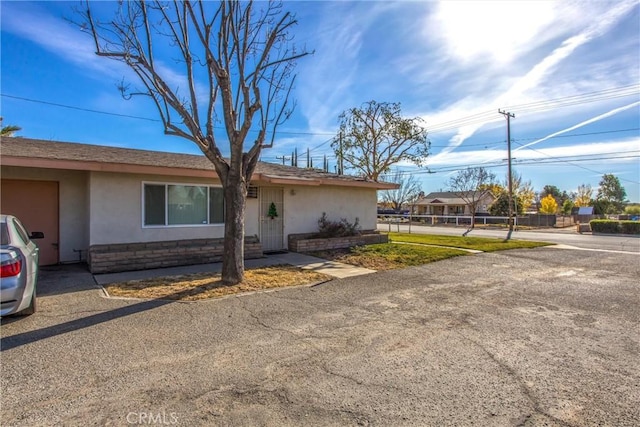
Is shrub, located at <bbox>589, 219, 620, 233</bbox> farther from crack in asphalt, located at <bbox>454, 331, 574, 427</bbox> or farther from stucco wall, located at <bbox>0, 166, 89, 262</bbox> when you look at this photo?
stucco wall, located at <bbox>0, 166, 89, 262</bbox>

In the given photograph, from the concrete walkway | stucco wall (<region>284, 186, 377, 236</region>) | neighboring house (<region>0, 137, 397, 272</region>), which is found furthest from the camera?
stucco wall (<region>284, 186, 377, 236</region>)

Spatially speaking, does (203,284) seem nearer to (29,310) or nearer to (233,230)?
(233,230)

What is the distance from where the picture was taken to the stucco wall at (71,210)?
30.2ft

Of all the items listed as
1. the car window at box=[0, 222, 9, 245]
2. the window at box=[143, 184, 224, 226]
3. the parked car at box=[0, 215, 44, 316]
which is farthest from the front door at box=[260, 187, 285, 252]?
the car window at box=[0, 222, 9, 245]

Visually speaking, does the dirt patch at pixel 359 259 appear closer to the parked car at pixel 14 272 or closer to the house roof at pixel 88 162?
the house roof at pixel 88 162

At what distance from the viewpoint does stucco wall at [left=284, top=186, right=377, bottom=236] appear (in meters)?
12.3

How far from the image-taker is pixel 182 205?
988 cm

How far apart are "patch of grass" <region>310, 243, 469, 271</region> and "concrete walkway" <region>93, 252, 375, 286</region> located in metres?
0.49

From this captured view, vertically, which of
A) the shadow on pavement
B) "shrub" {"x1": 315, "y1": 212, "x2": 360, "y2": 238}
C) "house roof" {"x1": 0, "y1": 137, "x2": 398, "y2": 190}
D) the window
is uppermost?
"house roof" {"x1": 0, "y1": 137, "x2": 398, "y2": 190}

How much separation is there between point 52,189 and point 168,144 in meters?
6.43

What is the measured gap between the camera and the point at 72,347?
3.89 metres

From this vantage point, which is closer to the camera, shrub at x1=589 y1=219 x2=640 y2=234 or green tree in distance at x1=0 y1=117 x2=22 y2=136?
A: green tree in distance at x1=0 y1=117 x2=22 y2=136

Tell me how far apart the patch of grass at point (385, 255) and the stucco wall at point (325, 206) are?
160 cm

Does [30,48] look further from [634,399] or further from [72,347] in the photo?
[634,399]
